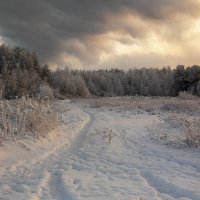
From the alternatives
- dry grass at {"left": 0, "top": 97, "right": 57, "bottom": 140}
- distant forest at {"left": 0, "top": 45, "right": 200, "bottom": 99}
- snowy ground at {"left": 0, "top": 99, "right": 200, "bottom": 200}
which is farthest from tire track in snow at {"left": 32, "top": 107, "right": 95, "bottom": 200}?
distant forest at {"left": 0, "top": 45, "right": 200, "bottom": 99}

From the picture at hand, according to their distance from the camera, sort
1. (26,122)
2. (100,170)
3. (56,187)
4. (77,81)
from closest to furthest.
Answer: (56,187) → (100,170) → (26,122) → (77,81)

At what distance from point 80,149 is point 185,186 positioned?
17.4 feet

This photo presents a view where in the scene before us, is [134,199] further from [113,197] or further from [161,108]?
[161,108]

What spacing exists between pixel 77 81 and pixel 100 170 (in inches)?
1557

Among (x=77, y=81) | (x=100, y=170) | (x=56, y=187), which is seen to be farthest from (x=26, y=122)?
(x=77, y=81)

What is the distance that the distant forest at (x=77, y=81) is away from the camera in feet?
125

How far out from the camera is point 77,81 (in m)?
49.2

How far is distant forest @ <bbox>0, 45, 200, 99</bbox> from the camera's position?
38.2 metres

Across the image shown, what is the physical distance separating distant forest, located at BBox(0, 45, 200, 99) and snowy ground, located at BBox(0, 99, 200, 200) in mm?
14487

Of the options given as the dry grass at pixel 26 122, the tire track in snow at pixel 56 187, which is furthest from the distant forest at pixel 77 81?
the tire track in snow at pixel 56 187

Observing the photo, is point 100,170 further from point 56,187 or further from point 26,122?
point 26,122

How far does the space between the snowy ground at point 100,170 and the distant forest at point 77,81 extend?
1449 centimetres

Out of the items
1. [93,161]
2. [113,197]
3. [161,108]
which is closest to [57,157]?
[93,161]

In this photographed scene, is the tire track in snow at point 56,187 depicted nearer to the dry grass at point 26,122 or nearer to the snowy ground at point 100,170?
the snowy ground at point 100,170
